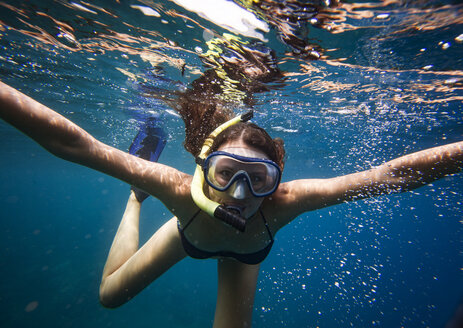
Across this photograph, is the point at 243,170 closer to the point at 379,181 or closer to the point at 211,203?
the point at 211,203

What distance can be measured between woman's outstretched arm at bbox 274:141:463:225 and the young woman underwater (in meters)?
0.02

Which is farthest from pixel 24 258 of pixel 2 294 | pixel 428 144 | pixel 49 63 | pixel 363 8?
pixel 428 144

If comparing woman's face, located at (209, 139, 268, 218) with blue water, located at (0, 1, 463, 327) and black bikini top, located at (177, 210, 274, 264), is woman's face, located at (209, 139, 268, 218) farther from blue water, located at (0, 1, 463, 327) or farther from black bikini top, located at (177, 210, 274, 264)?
blue water, located at (0, 1, 463, 327)

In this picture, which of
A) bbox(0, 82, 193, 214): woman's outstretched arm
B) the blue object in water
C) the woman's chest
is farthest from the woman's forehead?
the blue object in water

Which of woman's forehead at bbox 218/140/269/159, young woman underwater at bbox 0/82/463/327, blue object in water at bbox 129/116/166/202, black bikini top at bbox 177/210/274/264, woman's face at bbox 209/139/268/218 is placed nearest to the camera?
young woman underwater at bbox 0/82/463/327

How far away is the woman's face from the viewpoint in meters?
3.54

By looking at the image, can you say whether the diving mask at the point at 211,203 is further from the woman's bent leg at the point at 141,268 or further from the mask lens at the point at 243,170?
the woman's bent leg at the point at 141,268

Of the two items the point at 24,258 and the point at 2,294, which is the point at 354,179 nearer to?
the point at 2,294

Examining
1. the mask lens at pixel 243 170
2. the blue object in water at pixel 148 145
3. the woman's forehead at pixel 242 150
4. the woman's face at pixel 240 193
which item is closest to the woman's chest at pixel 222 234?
the woman's face at pixel 240 193

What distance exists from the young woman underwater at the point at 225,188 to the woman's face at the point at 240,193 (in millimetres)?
16

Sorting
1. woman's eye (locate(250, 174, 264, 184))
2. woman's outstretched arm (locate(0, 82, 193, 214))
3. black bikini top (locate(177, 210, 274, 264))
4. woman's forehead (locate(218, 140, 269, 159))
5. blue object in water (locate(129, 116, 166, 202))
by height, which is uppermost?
woman's forehead (locate(218, 140, 269, 159))

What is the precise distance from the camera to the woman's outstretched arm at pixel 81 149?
255cm

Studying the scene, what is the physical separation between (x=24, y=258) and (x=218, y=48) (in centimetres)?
3606

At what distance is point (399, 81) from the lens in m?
8.43
